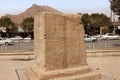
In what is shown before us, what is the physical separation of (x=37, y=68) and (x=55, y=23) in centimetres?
168

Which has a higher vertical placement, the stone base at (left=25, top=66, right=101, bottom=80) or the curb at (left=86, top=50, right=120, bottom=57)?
the stone base at (left=25, top=66, right=101, bottom=80)

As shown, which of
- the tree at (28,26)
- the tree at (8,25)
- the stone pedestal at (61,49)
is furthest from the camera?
the tree at (8,25)

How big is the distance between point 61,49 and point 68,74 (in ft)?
2.67

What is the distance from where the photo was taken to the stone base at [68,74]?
9.21 metres

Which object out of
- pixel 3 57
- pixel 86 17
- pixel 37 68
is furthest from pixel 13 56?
pixel 86 17

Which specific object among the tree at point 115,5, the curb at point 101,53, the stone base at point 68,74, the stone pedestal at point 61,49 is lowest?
the curb at point 101,53

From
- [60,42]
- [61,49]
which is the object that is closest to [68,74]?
[61,49]

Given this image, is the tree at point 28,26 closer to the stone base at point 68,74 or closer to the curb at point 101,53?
the curb at point 101,53

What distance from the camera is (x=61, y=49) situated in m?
9.59

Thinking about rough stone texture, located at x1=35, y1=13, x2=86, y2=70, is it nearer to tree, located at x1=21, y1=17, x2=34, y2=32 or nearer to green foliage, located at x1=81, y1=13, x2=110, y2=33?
tree, located at x1=21, y1=17, x2=34, y2=32

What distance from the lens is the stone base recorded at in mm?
9211

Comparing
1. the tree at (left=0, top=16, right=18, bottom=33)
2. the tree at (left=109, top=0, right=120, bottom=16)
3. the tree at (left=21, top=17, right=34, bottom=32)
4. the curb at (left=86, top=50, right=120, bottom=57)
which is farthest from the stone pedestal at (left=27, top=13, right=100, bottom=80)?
the tree at (left=0, top=16, right=18, bottom=33)

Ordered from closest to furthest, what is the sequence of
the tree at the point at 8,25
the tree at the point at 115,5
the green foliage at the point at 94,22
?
1. the tree at the point at 115,5
2. the tree at the point at 8,25
3. the green foliage at the point at 94,22

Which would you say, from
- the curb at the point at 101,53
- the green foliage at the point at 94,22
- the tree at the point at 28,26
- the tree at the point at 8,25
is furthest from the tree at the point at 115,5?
the tree at the point at 8,25
